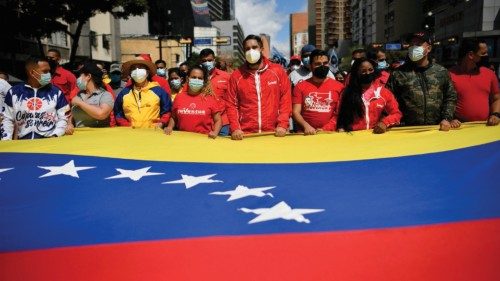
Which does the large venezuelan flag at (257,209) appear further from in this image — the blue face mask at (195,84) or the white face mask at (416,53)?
the blue face mask at (195,84)

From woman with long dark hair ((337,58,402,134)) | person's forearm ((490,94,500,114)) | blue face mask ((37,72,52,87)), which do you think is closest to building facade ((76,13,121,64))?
blue face mask ((37,72,52,87))

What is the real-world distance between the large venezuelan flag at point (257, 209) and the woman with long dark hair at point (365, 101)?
1.23 feet

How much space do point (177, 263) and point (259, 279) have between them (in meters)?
0.40

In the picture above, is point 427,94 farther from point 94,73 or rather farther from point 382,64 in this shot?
point 382,64

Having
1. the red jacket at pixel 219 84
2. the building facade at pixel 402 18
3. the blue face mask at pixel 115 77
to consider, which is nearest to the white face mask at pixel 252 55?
the red jacket at pixel 219 84

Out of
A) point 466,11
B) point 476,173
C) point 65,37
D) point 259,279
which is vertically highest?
point 466,11

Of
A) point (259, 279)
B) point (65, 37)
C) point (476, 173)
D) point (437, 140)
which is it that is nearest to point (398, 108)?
point (437, 140)

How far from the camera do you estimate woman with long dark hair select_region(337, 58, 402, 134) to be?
4.36 metres

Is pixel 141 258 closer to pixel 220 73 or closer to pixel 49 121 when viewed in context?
pixel 49 121

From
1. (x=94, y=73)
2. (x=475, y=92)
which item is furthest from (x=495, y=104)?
(x=94, y=73)

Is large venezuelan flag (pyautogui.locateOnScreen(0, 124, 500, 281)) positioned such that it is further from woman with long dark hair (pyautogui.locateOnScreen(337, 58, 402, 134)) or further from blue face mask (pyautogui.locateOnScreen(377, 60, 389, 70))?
blue face mask (pyautogui.locateOnScreen(377, 60, 389, 70))

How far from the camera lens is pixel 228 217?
98.3 inches

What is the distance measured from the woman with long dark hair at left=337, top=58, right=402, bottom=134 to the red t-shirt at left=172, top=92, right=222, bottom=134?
1419mm

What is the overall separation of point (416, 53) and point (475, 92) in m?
0.75
